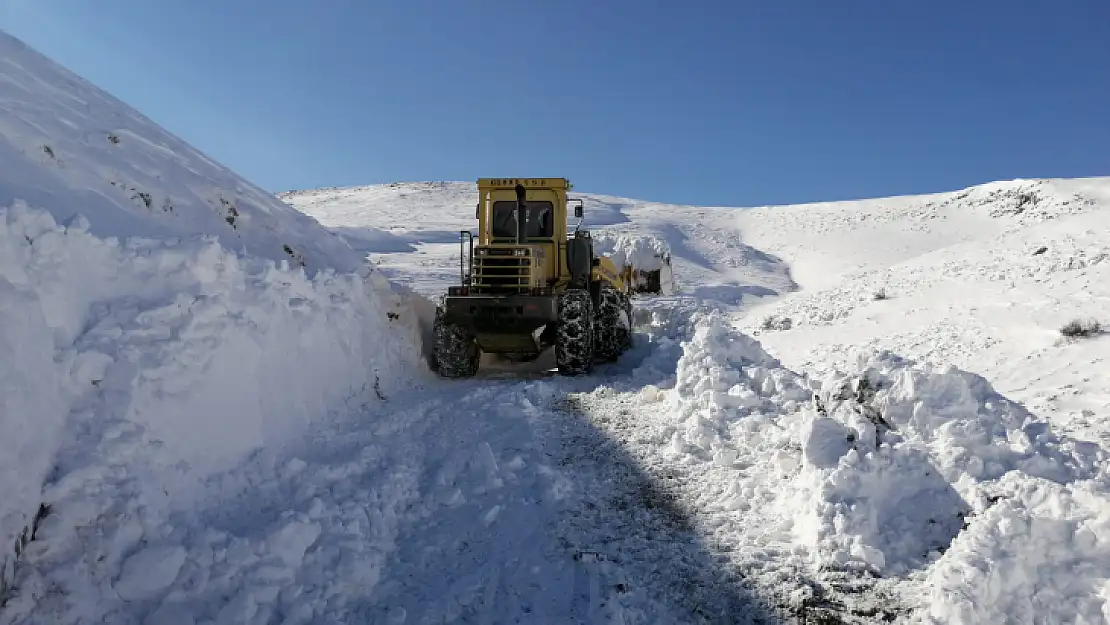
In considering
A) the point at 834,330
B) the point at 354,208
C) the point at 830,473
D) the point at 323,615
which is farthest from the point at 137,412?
the point at 354,208

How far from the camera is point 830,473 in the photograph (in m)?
4.41

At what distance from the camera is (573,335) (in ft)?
32.6

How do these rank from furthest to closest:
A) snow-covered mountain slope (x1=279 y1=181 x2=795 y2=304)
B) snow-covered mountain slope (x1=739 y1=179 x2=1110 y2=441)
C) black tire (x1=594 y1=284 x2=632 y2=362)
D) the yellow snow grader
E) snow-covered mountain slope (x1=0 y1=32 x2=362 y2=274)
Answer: snow-covered mountain slope (x1=279 y1=181 x2=795 y2=304)
black tire (x1=594 y1=284 x2=632 y2=362)
the yellow snow grader
snow-covered mountain slope (x1=739 y1=179 x2=1110 y2=441)
snow-covered mountain slope (x1=0 y1=32 x2=362 y2=274)

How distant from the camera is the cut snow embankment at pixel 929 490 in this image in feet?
10.8

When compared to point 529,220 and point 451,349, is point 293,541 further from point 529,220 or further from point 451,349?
point 529,220

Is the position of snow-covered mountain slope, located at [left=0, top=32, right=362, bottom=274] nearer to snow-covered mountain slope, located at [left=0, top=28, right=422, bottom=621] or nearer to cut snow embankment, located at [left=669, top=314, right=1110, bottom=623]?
snow-covered mountain slope, located at [left=0, top=28, right=422, bottom=621]

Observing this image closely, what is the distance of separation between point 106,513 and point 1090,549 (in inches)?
193

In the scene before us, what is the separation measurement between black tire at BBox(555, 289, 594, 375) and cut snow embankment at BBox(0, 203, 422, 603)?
382 centimetres

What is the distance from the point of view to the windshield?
11.1m

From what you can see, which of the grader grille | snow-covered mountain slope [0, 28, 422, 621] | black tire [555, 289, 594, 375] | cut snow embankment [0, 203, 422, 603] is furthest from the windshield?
cut snow embankment [0, 203, 422, 603]

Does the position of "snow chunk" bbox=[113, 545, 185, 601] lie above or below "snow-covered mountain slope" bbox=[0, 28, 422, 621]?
below

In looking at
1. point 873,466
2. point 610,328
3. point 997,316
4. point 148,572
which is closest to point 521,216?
point 610,328

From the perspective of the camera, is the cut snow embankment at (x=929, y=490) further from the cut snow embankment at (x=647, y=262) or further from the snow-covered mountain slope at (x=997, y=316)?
the cut snow embankment at (x=647, y=262)

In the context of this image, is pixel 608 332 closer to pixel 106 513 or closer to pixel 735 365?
pixel 735 365
